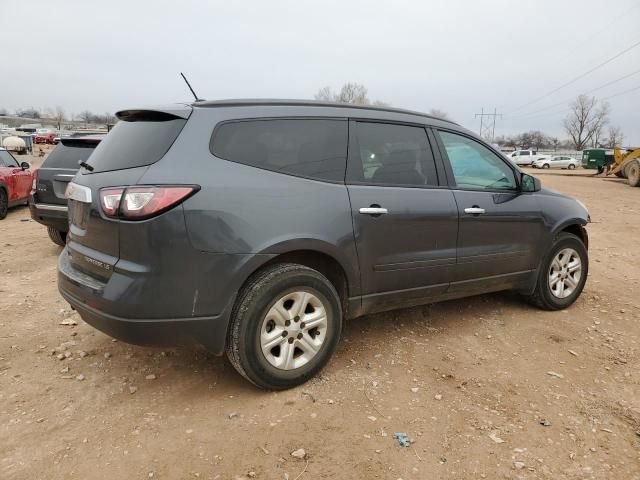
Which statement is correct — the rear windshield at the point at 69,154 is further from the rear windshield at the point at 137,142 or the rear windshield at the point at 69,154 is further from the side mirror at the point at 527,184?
the side mirror at the point at 527,184

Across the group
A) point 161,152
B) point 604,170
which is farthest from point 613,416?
point 604,170

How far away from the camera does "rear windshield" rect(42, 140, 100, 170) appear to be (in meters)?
6.45

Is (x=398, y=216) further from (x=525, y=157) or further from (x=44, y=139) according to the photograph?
(x=44, y=139)

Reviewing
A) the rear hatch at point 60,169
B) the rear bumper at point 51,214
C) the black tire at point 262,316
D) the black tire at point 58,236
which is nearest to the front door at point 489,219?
the black tire at point 262,316

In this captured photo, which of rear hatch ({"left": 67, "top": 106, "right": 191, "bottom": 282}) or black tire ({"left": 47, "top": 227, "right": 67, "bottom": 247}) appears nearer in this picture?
rear hatch ({"left": 67, "top": 106, "right": 191, "bottom": 282})

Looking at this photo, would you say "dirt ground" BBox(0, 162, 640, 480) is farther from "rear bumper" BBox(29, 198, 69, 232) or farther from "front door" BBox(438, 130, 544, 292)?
"rear bumper" BBox(29, 198, 69, 232)

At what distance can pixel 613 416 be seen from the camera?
2.86 m

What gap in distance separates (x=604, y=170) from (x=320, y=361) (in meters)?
38.0

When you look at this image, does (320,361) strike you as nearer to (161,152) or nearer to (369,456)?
(369,456)

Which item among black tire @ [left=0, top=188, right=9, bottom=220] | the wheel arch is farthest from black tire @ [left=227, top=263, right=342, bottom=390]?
black tire @ [left=0, top=188, right=9, bottom=220]

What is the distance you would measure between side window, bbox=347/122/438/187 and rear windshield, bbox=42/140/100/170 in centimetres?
459

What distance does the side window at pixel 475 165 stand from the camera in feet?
12.8

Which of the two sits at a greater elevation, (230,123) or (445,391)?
(230,123)

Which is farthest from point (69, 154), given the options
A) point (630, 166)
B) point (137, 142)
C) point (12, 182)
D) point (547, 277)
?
point (630, 166)
